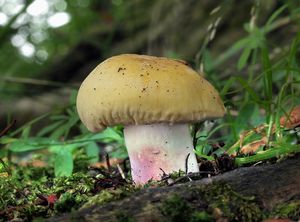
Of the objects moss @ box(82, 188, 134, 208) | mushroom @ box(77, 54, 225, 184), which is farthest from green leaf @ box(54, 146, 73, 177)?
moss @ box(82, 188, 134, 208)

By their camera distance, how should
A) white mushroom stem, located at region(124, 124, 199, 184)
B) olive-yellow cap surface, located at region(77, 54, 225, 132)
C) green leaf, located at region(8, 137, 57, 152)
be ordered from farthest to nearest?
green leaf, located at region(8, 137, 57, 152), white mushroom stem, located at region(124, 124, 199, 184), olive-yellow cap surface, located at region(77, 54, 225, 132)

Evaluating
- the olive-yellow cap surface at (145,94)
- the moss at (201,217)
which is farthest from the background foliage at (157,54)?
the moss at (201,217)

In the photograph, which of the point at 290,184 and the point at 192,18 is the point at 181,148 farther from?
the point at 192,18

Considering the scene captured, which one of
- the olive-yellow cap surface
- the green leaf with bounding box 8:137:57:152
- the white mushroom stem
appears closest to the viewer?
the olive-yellow cap surface

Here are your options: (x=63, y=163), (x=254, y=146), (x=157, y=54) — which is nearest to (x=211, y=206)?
(x=254, y=146)

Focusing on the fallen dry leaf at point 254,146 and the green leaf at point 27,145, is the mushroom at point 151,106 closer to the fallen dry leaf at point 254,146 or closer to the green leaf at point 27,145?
the fallen dry leaf at point 254,146

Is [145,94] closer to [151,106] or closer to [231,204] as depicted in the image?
[151,106]

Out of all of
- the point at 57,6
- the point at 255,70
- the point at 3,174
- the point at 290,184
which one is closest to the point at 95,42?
the point at 57,6

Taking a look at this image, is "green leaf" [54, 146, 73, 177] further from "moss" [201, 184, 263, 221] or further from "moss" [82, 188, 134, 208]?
"moss" [201, 184, 263, 221]
